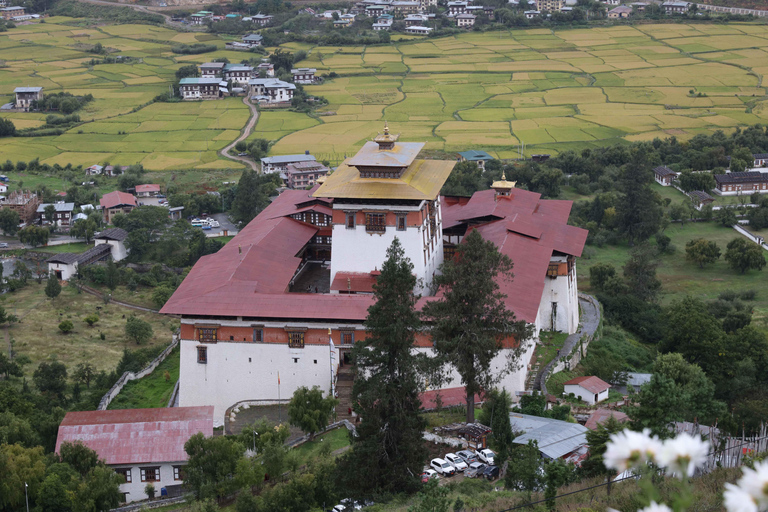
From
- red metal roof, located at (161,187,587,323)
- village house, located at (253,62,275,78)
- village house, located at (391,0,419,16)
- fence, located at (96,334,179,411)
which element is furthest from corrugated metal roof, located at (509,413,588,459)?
village house, located at (391,0,419,16)

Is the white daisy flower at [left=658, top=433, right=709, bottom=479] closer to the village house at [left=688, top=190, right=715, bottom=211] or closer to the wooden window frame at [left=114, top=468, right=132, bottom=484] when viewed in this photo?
the wooden window frame at [left=114, top=468, right=132, bottom=484]

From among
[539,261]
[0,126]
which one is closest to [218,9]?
[0,126]

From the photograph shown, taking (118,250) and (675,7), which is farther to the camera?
(675,7)

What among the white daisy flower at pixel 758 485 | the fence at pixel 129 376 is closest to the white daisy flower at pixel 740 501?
the white daisy flower at pixel 758 485

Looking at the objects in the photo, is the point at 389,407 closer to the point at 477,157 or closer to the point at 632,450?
the point at 632,450

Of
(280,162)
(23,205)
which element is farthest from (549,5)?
(23,205)

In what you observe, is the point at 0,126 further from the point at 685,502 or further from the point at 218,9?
the point at 685,502
